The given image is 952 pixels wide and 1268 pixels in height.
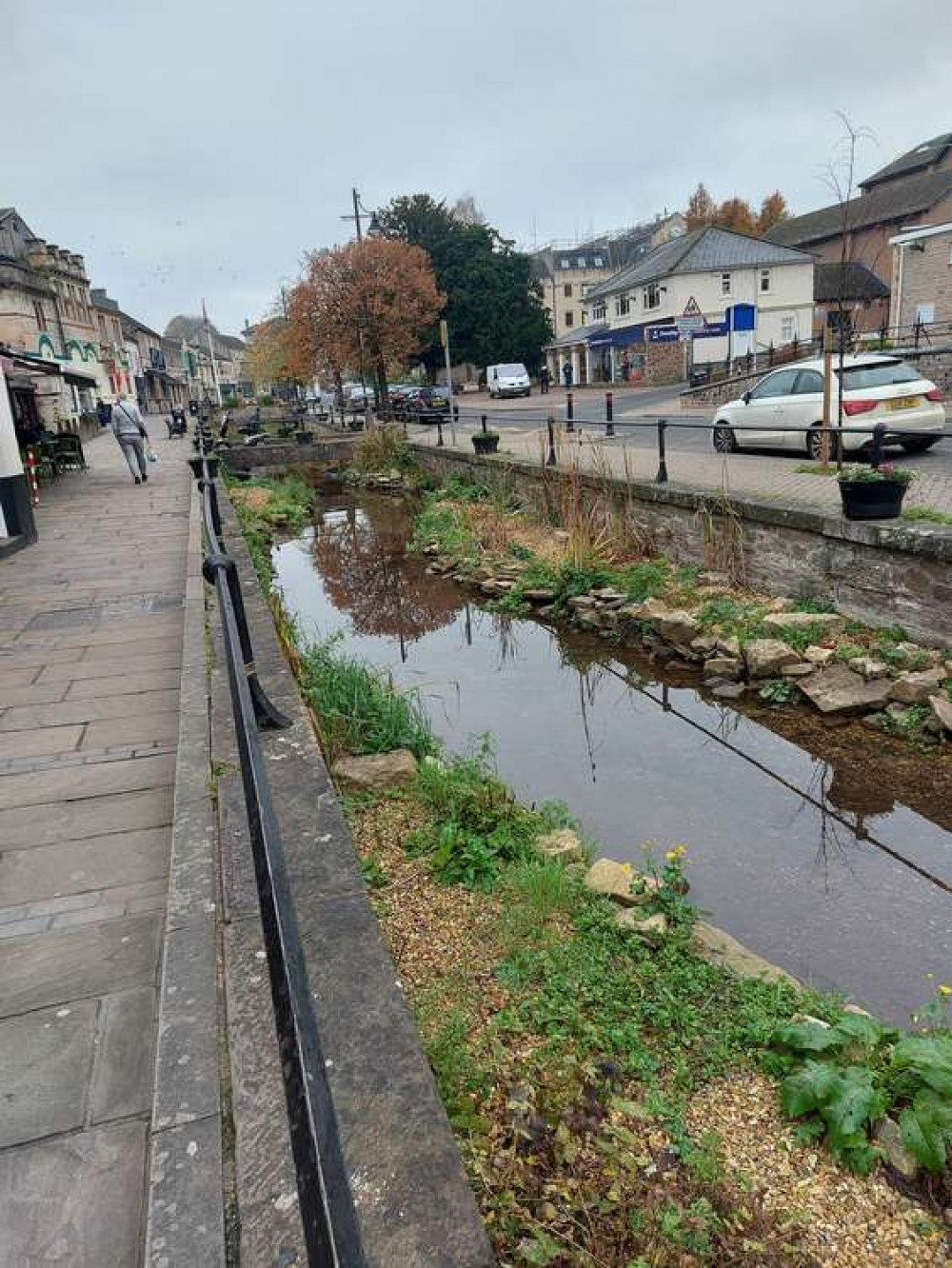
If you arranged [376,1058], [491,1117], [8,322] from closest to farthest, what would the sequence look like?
[376,1058]
[491,1117]
[8,322]

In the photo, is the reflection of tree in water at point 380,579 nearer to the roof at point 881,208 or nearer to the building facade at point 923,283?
the building facade at point 923,283

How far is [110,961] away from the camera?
2.71 metres

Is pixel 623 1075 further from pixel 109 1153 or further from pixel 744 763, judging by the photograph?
pixel 744 763

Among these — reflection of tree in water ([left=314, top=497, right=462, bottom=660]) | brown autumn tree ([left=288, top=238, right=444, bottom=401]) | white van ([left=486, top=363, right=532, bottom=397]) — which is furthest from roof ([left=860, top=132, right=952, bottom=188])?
reflection of tree in water ([left=314, top=497, right=462, bottom=660])

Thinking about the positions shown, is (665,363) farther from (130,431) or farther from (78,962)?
(78,962)

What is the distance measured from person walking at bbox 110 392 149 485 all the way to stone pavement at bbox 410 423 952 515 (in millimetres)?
7475

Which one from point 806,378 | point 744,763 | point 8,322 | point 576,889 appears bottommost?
point 744,763

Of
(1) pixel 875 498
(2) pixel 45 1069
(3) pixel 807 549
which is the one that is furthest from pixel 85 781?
(3) pixel 807 549

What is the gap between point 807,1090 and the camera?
2.55 metres

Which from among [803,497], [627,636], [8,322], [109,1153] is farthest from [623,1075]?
[8,322]

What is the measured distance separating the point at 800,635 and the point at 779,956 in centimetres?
415

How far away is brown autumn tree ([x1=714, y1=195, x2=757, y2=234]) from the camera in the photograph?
68.0 m

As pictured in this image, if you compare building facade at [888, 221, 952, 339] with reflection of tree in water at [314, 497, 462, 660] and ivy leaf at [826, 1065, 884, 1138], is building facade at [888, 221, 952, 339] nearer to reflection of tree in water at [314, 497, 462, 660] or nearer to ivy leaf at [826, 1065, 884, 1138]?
reflection of tree in water at [314, 497, 462, 660]

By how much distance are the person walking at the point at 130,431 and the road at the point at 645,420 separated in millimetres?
6611
